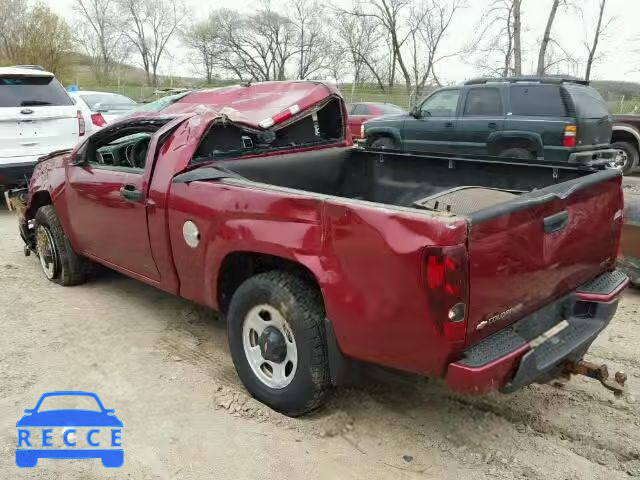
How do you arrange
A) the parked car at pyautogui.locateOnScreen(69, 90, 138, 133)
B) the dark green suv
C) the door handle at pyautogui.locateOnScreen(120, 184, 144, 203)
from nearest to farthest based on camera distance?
the door handle at pyautogui.locateOnScreen(120, 184, 144, 203) → the dark green suv → the parked car at pyautogui.locateOnScreen(69, 90, 138, 133)

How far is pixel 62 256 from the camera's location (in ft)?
16.9

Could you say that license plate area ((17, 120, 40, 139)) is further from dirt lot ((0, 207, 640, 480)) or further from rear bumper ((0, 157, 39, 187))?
dirt lot ((0, 207, 640, 480))

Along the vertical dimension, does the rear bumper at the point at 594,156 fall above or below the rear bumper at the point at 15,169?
below

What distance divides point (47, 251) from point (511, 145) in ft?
25.9

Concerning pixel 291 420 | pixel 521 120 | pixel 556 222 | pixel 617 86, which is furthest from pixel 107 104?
pixel 617 86

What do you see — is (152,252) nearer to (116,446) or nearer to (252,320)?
(252,320)

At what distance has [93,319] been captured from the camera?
14.8 ft

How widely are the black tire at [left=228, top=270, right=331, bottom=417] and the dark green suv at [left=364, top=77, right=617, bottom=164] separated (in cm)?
594

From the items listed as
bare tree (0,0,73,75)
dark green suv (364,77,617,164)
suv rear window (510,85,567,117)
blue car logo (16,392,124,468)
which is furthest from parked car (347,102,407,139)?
bare tree (0,0,73,75)

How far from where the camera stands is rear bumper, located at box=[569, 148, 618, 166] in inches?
379

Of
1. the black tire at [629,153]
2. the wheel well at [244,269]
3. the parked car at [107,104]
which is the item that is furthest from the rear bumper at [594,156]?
the parked car at [107,104]

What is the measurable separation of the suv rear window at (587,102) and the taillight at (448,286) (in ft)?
27.4

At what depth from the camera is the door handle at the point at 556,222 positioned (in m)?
2.75

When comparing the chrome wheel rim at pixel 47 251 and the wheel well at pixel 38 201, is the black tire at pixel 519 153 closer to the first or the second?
the wheel well at pixel 38 201
